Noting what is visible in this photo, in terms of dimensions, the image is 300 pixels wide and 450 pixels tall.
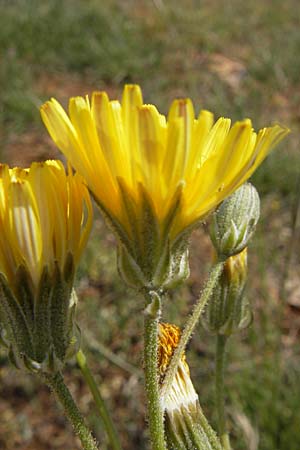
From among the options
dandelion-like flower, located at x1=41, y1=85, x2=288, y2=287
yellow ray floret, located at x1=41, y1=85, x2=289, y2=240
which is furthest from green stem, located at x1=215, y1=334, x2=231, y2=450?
yellow ray floret, located at x1=41, y1=85, x2=289, y2=240

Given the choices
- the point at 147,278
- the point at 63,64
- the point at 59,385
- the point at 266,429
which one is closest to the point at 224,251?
the point at 147,278

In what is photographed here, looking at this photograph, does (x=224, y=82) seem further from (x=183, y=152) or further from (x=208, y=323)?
(x=183, y=152)

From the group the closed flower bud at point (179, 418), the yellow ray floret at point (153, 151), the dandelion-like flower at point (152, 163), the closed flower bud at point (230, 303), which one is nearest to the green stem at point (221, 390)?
the closed flower bud at point (230, 303)

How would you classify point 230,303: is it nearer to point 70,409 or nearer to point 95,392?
point 95,392

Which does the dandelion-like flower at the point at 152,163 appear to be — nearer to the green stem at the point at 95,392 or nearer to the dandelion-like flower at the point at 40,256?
the dandelion-like flower at the point at 40,256

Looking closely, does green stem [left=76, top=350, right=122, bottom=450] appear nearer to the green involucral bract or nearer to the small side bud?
the green involucral bract
